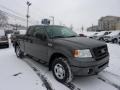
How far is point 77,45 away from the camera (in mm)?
3438

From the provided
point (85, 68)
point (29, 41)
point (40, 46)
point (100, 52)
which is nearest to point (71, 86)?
point (85, 68)

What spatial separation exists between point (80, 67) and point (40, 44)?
6.13 ft

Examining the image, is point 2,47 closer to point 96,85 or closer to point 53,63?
point 53,63

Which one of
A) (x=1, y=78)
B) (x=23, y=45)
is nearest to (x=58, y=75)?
(x=1, y=78)

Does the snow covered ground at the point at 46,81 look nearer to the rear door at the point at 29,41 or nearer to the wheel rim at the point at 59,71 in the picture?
the wheel rim at the point at 59,71

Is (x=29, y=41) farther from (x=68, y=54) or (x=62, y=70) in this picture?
(x=68, y=54)

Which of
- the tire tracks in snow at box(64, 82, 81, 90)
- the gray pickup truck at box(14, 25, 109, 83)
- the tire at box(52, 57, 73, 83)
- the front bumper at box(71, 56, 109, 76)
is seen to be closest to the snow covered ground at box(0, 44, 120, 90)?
the tire tracks in snow at box(64, 82, 81, 90)

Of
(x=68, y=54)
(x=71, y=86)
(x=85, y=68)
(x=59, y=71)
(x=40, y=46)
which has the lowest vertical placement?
(x=71, y=86)

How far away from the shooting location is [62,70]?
3725 mm

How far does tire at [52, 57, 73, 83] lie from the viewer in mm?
3549

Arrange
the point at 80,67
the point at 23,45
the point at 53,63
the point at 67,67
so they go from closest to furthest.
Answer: the point at 80,67
the point at 67,67
the point at 53,63
the point at 23,45

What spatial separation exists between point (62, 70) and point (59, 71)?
0.14 meters

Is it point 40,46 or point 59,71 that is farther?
point 40,46

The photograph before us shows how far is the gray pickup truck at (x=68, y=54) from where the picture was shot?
331 cm
